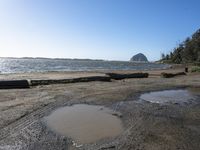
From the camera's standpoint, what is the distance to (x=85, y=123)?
10.2 metres

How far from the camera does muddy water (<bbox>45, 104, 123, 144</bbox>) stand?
8555 millimetres

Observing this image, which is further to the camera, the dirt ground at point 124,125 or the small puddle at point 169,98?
the small puddle at point 169,98

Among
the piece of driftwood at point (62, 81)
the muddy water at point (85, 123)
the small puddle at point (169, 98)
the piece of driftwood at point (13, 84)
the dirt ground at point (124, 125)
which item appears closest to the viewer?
A: the dirt ground at point (124, 125)

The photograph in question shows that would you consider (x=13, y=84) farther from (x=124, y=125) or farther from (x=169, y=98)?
(x=124, y=125)

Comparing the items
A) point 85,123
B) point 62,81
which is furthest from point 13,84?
point 85,123

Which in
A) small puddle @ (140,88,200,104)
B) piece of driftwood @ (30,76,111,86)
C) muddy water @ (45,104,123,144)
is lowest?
small puddle @ (140,88,200,104)

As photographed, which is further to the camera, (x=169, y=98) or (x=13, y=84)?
(x=13, y=84)

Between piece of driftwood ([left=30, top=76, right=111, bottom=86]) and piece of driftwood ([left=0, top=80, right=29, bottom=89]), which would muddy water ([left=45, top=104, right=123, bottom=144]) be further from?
piece of driftwood ([left=30, top=76, right=111, bottom=86])

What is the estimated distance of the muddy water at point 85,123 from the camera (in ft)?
28.1

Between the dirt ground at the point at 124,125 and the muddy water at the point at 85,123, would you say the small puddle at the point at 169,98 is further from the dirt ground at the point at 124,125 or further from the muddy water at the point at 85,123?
the muddy water at the point at 85,123

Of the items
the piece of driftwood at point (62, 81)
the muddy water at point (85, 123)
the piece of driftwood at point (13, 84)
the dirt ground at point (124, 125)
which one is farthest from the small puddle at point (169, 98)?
the piece of driftwood at point (13, 84)

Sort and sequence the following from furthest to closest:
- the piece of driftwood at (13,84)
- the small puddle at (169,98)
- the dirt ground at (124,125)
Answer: the piece of driftwood at (13,84) < the small puddle at (169,98) < the dirt ground at (124,125)

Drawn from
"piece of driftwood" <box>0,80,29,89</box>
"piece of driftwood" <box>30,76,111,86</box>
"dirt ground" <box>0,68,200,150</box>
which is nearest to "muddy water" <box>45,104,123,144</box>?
"dirt ground" <box>0,68,200,150</box>

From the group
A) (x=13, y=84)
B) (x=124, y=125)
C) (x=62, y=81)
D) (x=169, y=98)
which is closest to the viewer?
(x=124, y=125)
